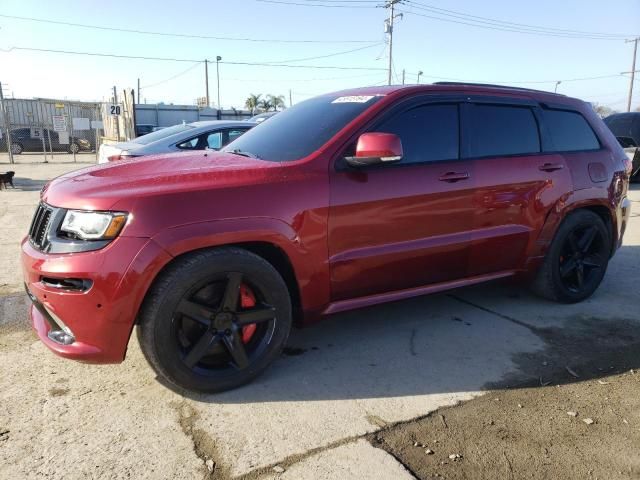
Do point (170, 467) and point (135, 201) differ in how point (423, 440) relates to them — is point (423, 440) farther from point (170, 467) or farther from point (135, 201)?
point (135, 201)

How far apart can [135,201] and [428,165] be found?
191 centimetres

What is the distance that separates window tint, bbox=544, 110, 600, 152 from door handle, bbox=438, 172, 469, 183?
115 cm

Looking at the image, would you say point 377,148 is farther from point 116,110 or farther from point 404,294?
point 116,110

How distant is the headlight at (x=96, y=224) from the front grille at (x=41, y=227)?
23cm

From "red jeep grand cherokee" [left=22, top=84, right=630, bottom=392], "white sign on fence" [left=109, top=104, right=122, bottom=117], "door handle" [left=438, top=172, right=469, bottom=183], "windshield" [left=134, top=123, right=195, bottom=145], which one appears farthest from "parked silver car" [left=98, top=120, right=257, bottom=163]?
"white sign on fence" [left=109, top=104, right=122, bottom=117]

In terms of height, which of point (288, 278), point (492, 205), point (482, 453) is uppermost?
point (492, 205)

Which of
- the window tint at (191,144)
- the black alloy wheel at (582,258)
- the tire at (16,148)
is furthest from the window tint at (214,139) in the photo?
the tire at (16,148)

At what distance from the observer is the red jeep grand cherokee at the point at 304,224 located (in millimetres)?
2617

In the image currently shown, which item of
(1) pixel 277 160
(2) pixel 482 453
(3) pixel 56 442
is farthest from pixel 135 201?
(2) pixel 482 453

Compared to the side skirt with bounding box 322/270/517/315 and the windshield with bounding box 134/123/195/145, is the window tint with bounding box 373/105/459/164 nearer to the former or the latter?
the side skirt with bounding box 322/270/517/315

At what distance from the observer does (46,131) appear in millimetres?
28047

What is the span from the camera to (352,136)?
3232 mm

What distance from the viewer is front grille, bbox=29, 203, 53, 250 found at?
9.11ft

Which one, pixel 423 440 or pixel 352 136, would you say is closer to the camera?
pixel 423 440
